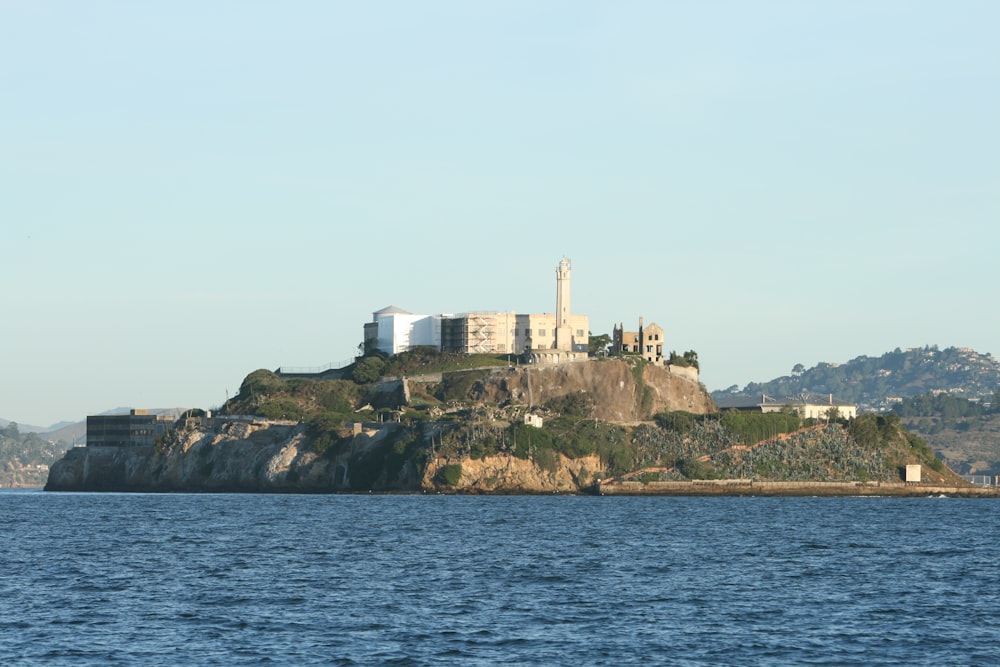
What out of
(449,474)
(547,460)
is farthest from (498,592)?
(547,460)

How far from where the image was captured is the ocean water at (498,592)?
5575 centimetres

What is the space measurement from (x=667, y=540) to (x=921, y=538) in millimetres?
21727

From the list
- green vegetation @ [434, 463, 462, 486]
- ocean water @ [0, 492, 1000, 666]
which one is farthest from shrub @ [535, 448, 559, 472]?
ocean water @ [0, 492, 1000, 666]

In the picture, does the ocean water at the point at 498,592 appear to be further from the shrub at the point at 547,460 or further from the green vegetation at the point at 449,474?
the shrub at the point at 547,460

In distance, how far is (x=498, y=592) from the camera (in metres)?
73.9

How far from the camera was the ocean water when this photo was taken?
183ft

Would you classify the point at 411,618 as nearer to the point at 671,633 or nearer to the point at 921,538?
the point at 671,633

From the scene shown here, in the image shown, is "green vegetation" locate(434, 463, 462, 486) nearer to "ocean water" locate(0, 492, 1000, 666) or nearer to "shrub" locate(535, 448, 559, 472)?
"shrub" locate(535, 448, 559, 472)

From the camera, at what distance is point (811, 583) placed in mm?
79000

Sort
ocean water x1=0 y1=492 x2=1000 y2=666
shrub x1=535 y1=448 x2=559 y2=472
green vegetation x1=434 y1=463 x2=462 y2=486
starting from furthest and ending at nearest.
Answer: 1. shrub x1=535 y1=448 x2=559 y2=472
2. green vegetation x1=434 y1=463 x2=462 y2=486
3. ocean water x1=0 y1=492 x2=1000 y2=666

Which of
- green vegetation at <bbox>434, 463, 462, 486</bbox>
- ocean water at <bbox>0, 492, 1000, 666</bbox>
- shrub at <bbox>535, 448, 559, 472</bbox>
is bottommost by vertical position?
ocean water at <bbox>0, 492, 1000, 666</bbox>

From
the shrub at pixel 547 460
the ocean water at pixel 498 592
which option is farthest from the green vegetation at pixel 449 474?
the ocean water at pixel 498 592

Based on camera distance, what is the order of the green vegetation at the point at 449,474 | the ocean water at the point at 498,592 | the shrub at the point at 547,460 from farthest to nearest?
the shrub at the point at 547,460 → the green vegetation at the point at 449,474 → the ocean water at the point at 498,592

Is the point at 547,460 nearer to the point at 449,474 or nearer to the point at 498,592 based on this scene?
the point at 449,474
